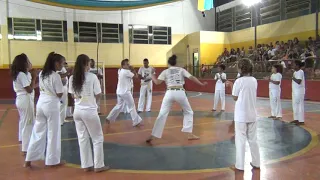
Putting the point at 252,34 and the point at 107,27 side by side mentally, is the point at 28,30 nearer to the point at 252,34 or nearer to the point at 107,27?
the point at 107,27

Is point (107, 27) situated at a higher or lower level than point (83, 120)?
higher

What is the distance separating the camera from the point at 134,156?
220 inches

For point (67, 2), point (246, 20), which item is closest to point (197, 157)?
point (67, 2)

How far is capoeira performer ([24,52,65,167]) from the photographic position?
4.93m

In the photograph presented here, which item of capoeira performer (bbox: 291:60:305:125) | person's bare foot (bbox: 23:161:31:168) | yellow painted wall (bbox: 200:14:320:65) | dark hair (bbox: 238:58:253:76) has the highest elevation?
yellow painted wall (bbox: 200:14:320:65)

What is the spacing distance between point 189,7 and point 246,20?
17.2 ft

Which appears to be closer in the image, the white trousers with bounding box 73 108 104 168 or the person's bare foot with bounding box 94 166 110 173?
the white trousers with bounding box 73 108 104 168

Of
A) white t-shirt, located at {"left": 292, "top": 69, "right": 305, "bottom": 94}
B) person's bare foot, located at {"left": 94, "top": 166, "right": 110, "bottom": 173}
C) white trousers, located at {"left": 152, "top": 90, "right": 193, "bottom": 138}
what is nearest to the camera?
person's bare foot, located at {"left": 94, "top": 166, "right": 110, "bottom": 173}

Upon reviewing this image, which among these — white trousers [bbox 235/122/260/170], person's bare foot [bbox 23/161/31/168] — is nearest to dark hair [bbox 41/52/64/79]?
person's bare foot [bbox 23/161/31/168]

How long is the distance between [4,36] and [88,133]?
62.1 feet

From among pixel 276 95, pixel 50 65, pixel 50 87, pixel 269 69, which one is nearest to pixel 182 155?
pixel 50 87

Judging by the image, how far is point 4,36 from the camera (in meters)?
20.5

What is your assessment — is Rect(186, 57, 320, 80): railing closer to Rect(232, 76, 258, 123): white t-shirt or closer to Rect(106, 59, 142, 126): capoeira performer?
Rect(106, 59, 142, 126): capoeira performer

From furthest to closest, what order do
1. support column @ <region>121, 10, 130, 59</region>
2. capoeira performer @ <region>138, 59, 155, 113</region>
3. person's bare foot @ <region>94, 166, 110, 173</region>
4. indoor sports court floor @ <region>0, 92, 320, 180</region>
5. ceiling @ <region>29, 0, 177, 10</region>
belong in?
support column @ <region>121, 10, 130, 59</region> < ceiling @ <region>29, 0, 177, 10</region> < capoeira performer @ <region>138, 59, 155, 113</region> < person's bare foot @ <region>94, 166, 110, 173</region> < indoor sports court floor @ <region>0, 92, 320, 180</region>
